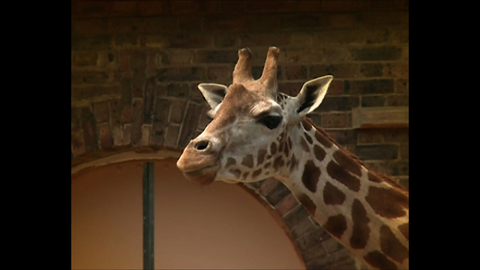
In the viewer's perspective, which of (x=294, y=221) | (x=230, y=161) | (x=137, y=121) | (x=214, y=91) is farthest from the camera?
(x=137, y=121)

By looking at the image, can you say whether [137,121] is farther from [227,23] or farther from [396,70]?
[396,70]

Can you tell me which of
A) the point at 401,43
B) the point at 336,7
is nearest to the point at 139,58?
the point at 336,7

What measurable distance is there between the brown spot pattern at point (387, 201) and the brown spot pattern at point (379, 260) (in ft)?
0.51

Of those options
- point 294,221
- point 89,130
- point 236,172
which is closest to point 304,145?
point 236,172

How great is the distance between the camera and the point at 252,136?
254cm

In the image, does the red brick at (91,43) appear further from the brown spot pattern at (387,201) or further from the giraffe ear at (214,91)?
the brown spot pattern at (387,201)

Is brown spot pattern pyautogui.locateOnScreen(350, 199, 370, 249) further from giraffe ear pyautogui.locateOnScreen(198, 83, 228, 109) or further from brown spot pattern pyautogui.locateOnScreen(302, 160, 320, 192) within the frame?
giraffe ear pyautogui.locateOnScreen(198, 83, 228, 109)

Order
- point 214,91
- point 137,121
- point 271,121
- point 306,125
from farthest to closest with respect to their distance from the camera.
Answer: point 137,121, point 214,91, point 306,125, point 271,121

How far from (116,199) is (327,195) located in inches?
80.8

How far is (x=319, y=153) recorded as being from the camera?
108 inches

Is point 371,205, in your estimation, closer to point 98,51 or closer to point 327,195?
point 327,195

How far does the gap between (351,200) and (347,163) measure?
0.16 metres

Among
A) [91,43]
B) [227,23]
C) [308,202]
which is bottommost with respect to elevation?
[308,202]

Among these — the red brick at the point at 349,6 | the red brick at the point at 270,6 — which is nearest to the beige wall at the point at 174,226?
the red brick at the point at 270,6
